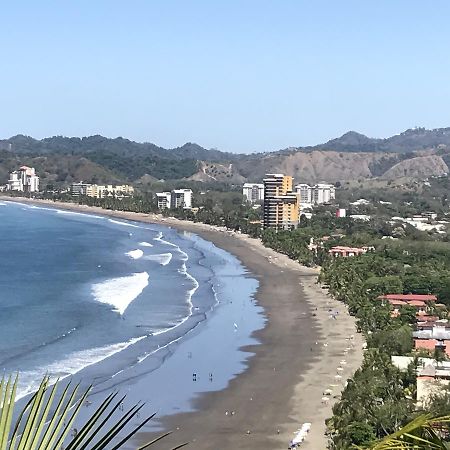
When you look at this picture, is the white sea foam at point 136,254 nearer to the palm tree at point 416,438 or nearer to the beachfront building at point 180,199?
the beachfront building at point 180,199

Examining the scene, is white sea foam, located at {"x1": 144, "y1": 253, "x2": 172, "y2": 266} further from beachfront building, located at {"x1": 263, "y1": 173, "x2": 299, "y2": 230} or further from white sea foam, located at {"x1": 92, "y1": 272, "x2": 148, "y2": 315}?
beachfront building, located at {"x1": 263, "y1": 173, "x2": 299, "y2": 230}

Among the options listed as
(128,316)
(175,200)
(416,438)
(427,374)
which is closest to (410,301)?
(128,316)

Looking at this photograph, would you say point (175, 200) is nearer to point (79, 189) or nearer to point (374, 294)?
point (79, 189)

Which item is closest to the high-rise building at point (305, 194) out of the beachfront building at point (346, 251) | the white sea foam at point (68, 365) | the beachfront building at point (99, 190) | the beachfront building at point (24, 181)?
the beachfront building at point (99, 190)

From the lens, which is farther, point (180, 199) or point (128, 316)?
point (180, 199)

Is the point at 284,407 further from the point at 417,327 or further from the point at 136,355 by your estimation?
the point at 417,327

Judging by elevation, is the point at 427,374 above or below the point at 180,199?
below

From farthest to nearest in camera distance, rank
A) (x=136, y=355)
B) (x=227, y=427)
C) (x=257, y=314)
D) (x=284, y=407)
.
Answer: (x=257, y=314) → (x=136, y=355) → (x=284, y=407) → (x=227, y=427)

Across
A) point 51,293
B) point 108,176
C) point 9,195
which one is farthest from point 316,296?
point 108,176
